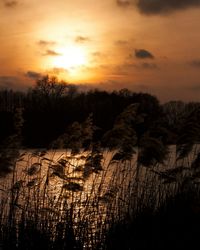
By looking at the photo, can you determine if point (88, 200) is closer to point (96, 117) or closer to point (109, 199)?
point (109, 199)

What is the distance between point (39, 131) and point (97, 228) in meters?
21.9

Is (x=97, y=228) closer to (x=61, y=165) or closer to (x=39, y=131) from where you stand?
(x=61, y=165)

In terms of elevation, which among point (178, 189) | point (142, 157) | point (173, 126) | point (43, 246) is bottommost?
point (43, 246)

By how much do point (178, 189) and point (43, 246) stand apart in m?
2.76

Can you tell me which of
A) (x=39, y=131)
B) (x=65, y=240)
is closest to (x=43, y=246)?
(x=65, y=240)

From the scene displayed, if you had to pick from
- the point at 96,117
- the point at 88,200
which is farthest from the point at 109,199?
the point at 96,117

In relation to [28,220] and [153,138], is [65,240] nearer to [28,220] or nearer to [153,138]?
[28,220]

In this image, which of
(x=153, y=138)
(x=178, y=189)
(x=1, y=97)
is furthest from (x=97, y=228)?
(x=1, y=97)

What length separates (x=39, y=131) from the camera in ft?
90.6

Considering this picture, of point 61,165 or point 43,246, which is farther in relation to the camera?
point 61,165

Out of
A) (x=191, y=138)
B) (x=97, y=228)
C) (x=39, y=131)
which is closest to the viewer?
(x=97, y=228)

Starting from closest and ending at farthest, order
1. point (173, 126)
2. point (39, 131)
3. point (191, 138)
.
A: point (191, 138) → point (173, 126) → point (39, 131)

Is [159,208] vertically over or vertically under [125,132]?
under

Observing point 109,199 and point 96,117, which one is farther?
point 96,117
